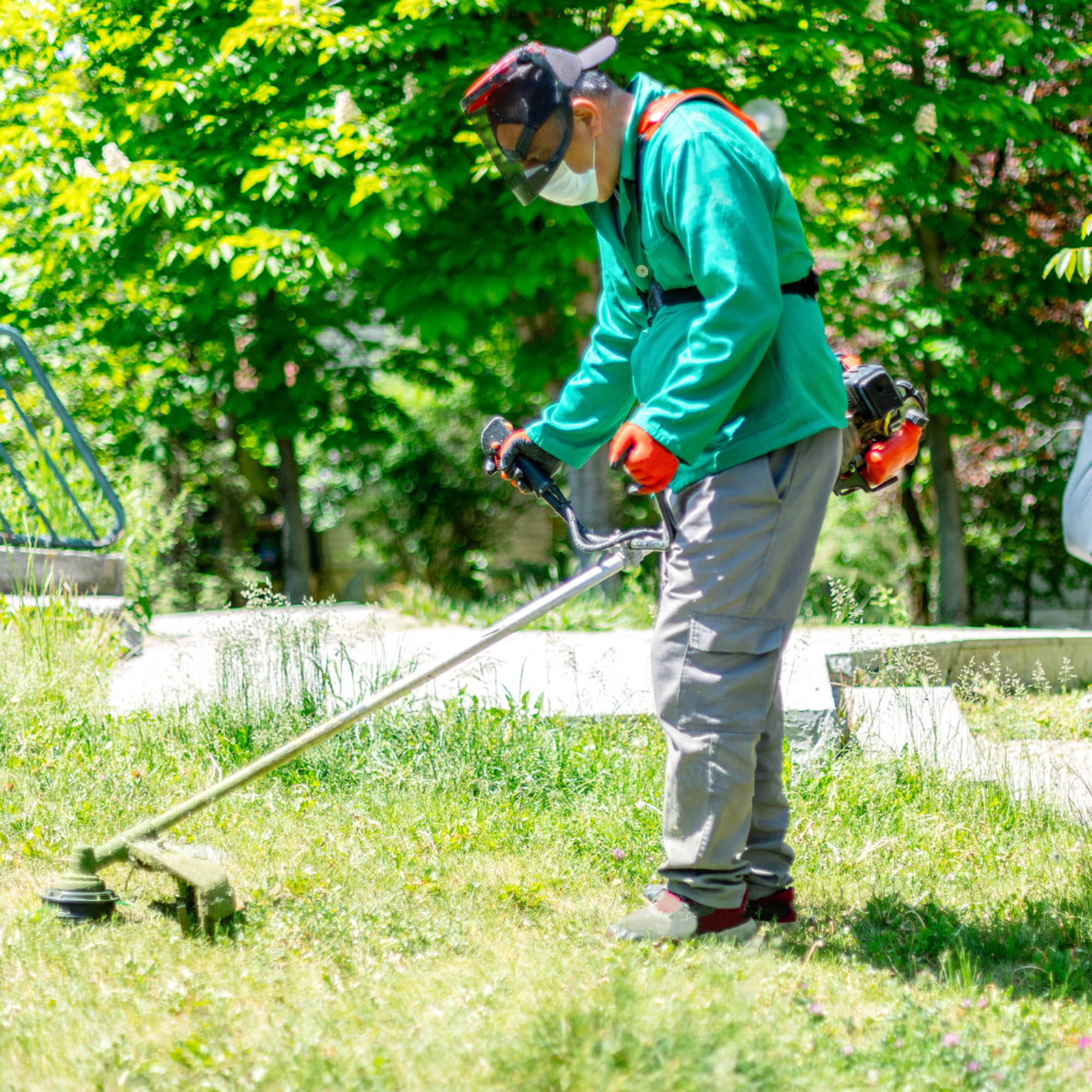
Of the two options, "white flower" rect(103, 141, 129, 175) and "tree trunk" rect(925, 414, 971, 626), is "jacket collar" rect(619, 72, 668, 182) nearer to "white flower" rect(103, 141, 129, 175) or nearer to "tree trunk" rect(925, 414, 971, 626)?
"white flower" rect(103, 141, 129, 175)

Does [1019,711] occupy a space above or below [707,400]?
below

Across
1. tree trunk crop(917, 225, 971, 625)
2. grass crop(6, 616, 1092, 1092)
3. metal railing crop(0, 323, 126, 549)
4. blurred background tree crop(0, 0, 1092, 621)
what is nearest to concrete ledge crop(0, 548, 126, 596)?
metal railing crop(0, 323, 126, 549)

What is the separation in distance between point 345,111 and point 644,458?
171 inches

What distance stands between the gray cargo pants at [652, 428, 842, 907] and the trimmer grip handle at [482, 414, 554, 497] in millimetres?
449

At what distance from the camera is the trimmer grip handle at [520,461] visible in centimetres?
300

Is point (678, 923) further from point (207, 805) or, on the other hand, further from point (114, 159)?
point (114, 159)

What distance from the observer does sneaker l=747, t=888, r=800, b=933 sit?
2.88 metres

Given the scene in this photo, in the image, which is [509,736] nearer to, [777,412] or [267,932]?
[267,932]

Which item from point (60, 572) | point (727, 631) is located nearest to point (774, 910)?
→ point (727, 631)

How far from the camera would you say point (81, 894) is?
9.15ft

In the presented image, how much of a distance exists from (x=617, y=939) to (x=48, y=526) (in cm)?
412

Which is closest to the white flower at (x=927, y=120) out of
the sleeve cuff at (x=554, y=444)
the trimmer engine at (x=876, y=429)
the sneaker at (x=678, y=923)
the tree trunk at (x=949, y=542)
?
the tree trunk at (x=949, y=542)

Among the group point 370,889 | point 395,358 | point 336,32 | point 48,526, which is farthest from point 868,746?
point 395,358

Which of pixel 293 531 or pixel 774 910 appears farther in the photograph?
pixel 293 531
